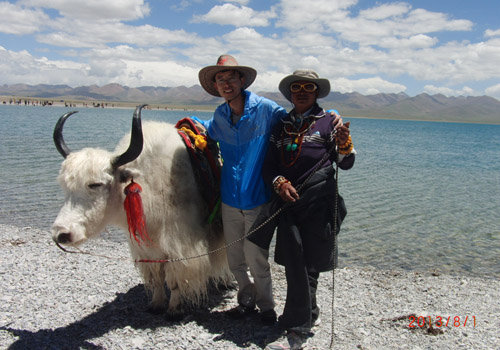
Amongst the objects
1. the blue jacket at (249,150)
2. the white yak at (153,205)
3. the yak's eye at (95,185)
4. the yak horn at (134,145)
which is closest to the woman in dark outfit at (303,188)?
the blue jacket at (249,150)

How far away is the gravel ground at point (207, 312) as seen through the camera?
3.19 metres

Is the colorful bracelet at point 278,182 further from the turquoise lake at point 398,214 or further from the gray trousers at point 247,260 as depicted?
the turquoise lake at point 398,214

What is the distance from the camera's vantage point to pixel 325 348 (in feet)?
10.2

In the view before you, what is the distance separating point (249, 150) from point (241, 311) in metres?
1.52

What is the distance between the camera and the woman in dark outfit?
2.96 meters

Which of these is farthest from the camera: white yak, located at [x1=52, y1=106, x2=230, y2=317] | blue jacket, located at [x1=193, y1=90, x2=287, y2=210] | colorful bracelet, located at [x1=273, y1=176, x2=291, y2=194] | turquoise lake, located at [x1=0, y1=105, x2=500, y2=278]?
turquoise lake, located at [x1=0, y1=105, x2=500, y2=278]

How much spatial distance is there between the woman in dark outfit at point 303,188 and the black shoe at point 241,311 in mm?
567

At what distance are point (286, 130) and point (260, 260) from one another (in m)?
1.10

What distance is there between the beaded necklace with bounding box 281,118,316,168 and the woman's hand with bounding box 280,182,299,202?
0.61 ft

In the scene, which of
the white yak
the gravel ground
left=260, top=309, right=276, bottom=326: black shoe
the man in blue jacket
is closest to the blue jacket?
the man in blue jacket

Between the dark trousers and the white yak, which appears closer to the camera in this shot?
the white yak

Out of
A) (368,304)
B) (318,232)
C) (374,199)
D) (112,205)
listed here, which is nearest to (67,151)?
(112,205)

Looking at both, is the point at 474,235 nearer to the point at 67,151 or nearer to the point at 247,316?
the point at 247,316

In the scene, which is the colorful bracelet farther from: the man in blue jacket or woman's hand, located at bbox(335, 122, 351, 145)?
woman's hand, located at bbox(335, 122, 351, 145)
